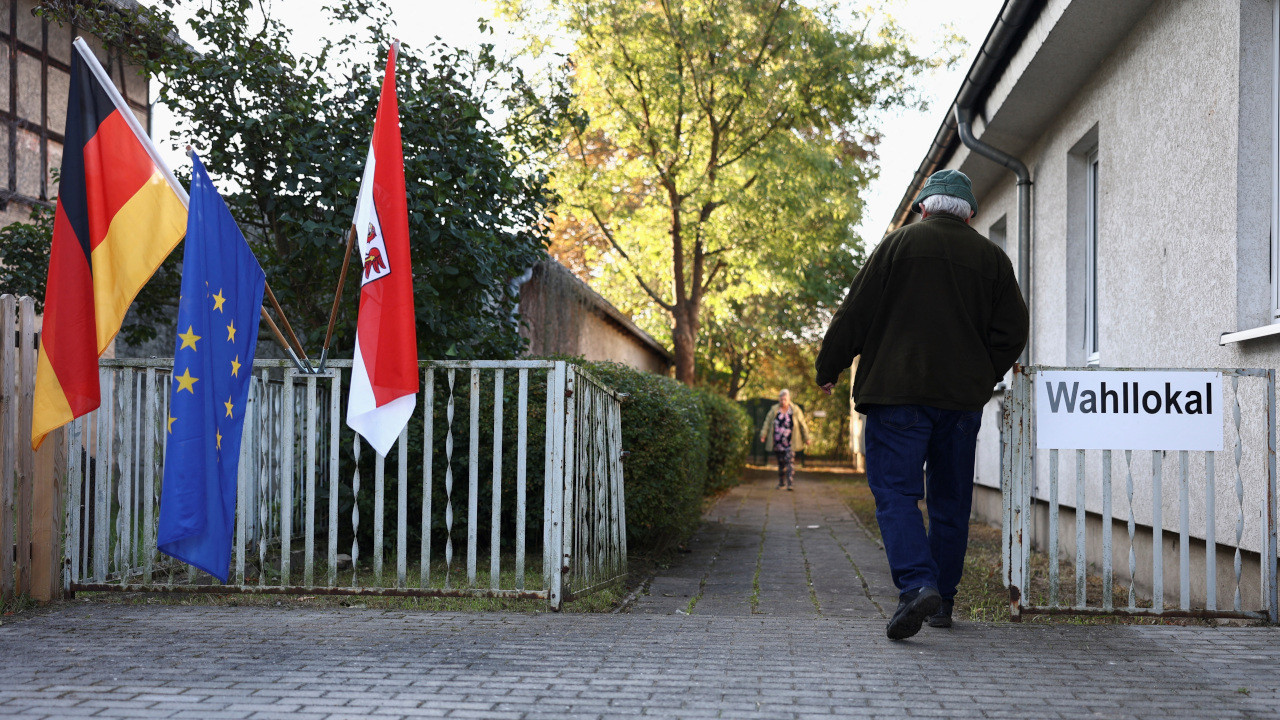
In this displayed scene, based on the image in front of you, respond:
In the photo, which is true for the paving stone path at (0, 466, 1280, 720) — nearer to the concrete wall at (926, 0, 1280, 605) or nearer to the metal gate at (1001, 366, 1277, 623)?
the metal gate at (1001, 366, 1277, 623)

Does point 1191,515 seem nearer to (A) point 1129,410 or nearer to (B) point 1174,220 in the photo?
(A) point 1129,410

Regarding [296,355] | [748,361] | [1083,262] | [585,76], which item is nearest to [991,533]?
[1083,262]

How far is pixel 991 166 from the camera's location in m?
10.5

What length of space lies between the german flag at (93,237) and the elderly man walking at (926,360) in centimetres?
301

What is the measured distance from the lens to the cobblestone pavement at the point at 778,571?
5.93 metres

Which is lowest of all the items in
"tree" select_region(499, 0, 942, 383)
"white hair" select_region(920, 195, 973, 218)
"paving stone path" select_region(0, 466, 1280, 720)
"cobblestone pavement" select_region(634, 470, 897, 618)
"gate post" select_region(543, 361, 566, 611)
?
"cobblestone pavement" select_region(634, 470, 897, 618)

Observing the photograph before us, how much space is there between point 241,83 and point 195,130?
0.44 metres

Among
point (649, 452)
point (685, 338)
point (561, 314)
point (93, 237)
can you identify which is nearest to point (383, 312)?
point (93, 237)

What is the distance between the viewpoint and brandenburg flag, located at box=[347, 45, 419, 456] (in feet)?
15.7

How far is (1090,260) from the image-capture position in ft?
27.1

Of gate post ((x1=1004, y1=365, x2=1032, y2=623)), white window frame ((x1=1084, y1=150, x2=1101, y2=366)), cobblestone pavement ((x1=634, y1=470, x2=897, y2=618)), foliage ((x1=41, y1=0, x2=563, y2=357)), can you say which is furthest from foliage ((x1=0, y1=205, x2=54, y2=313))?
white window frame ((x1=1084, y1=150, x2=1101, y2=366))

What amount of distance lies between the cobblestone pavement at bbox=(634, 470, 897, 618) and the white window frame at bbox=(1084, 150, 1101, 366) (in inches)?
90.5

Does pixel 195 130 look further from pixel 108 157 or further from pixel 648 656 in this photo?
pixel 648 656

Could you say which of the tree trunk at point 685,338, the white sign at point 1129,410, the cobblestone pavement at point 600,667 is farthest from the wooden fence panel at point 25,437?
the tree trunk at point 685,338
